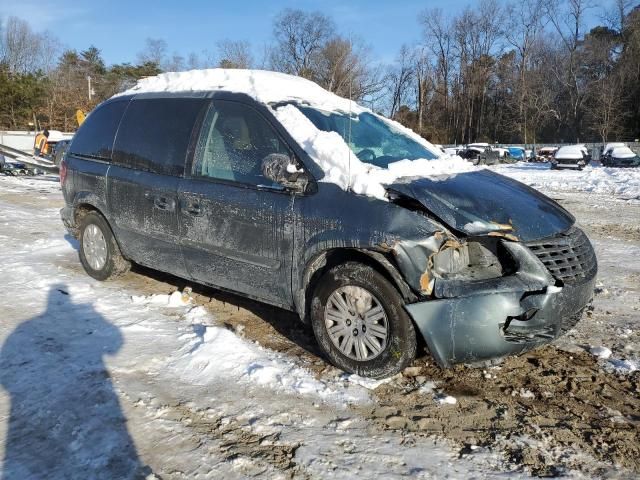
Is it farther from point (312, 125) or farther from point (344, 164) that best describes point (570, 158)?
point (344, 164)

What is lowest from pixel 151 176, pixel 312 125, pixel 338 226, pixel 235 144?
pixel 338 226

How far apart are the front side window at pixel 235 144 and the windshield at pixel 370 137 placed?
0.38 meters

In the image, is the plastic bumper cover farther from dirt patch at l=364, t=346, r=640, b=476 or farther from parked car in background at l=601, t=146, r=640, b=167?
parked car in background at l=601, t=146, r=640, b=167

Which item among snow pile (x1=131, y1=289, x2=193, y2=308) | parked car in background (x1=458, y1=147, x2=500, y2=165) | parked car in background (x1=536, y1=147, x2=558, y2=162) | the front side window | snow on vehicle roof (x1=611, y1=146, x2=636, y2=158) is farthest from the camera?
parked car in background (x1=536, y1=147, x2=558, y2=162)

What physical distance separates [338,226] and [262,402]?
3.80 feet

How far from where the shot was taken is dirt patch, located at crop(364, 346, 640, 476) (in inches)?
104

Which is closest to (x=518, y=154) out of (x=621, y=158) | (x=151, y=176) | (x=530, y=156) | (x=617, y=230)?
(x=530, y=156)

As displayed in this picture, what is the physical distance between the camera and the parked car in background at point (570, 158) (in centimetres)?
2623

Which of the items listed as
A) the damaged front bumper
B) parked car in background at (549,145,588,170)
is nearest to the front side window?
the damaged front bumper

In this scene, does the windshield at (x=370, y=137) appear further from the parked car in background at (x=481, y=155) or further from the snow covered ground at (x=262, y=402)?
the parked car in background at (x=481, y=155)

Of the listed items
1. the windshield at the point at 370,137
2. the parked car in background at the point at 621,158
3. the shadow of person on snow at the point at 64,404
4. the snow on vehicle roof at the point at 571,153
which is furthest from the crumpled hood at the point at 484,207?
the parked car in background at the point at 621,158

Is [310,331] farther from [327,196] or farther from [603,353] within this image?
[603,353]

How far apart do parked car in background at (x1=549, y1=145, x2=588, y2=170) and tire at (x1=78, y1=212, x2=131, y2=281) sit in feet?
84.2

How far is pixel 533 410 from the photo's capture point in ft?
10.0
